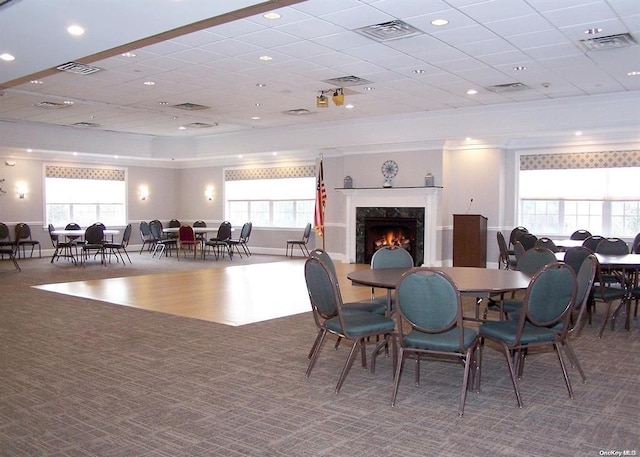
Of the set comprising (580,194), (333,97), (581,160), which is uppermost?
(333,97)

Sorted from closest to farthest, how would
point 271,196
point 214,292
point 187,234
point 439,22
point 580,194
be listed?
point 439,22 < point 214,292 < point 580,194 < point 187,234 < point 271,196

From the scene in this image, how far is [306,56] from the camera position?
720 cm

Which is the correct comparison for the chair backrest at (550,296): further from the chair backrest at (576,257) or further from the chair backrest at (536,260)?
the chair backrest at (576,257)

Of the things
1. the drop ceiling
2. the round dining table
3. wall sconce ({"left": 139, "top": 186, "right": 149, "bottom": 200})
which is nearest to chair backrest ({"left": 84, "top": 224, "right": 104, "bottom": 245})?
the drop ceiling

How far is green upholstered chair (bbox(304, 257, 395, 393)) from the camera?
13.3 ft

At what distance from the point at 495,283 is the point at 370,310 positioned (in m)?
1.04

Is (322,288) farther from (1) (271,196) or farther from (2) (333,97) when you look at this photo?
(1) (271,196)

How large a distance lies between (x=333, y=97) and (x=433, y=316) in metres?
5.80

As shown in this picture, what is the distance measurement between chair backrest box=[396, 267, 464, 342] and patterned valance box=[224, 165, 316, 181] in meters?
11.2

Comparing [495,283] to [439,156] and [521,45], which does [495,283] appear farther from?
[439,156]

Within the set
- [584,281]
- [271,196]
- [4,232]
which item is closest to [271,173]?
[271,196]

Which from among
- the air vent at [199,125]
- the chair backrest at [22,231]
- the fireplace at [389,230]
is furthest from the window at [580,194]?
the chair backrest at [22,231]

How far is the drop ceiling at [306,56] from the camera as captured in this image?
5.28 m

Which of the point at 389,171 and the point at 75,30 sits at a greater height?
the point at 75,30
